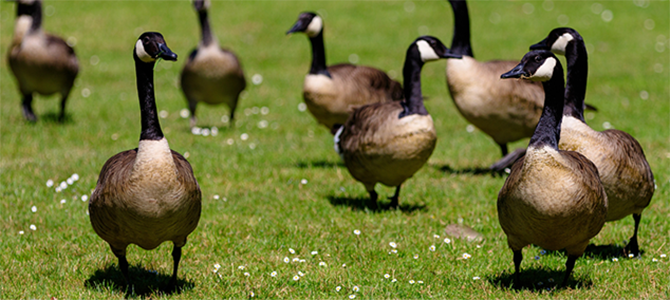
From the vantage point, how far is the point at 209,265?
6.34 meters

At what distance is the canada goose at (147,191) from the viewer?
5.05 m

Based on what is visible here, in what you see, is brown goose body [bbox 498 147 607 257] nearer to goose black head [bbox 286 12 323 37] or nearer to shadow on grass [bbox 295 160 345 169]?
shadow on grass [bbox 295 160 345 169]

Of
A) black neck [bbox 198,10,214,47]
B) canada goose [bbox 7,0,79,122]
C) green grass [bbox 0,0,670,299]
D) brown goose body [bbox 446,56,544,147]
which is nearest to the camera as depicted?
green grass [bbox 0,0,670,299]

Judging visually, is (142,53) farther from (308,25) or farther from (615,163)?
(308,25)

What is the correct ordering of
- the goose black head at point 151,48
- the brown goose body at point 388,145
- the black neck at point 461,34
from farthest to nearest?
the black neck at point 461,34 < the brown goose body at point 388,145 < the goose black head at point 151,48

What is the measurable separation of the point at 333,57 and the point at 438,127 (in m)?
6.96

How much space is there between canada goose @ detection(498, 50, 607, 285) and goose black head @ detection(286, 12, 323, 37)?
18.7 feet

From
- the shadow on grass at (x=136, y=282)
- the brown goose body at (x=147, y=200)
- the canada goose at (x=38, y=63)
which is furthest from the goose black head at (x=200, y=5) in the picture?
the brown goose body at (x=147, y=200)

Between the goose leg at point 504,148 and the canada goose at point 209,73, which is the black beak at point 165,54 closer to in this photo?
the goose leg at point 504,148

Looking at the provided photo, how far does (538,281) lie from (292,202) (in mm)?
3335

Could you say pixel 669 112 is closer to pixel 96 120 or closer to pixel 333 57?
pixel 333 57

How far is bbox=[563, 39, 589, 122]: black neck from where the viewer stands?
6539mm

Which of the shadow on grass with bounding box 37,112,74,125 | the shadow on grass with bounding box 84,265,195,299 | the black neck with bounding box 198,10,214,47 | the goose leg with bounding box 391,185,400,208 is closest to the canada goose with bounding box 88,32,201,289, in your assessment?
the shadow on grass with bounding box 84,265,195,299

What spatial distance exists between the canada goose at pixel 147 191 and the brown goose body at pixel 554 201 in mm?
2536
